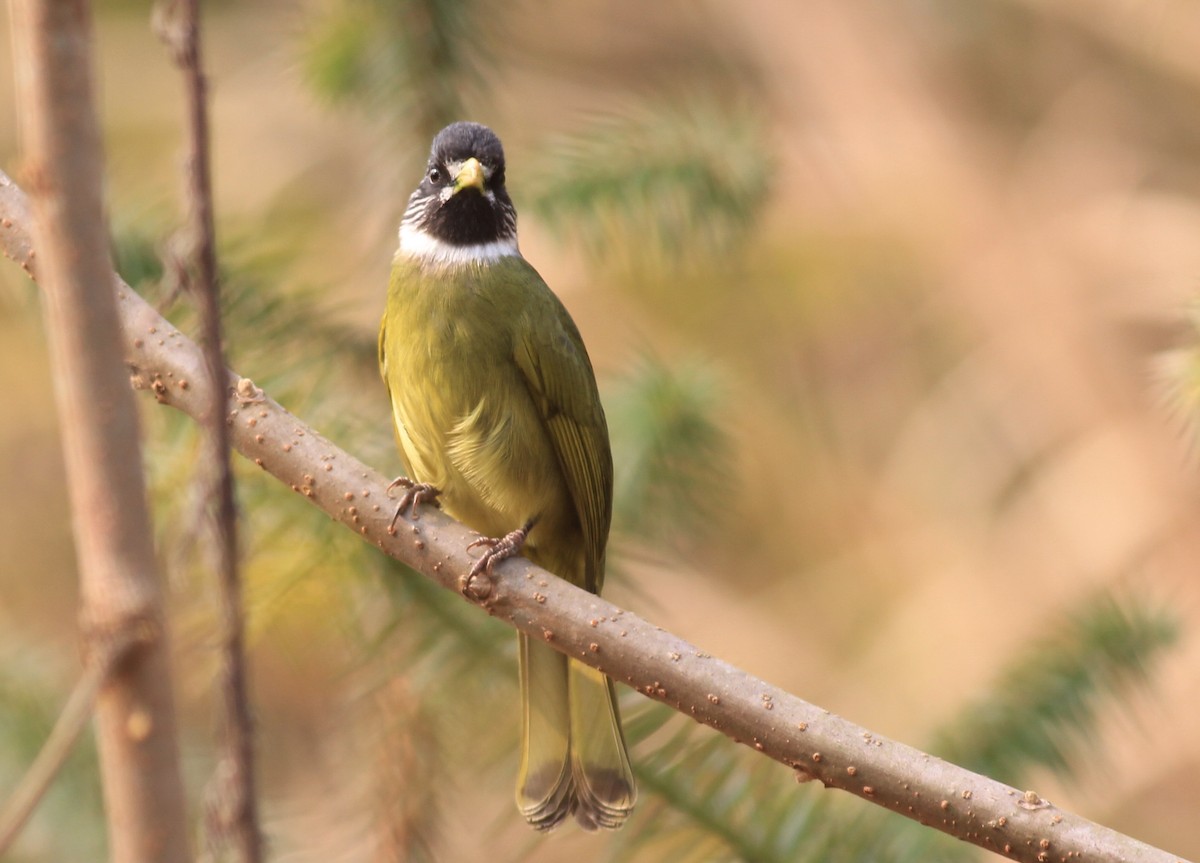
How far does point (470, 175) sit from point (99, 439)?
6.53 feet

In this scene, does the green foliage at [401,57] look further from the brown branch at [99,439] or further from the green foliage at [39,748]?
the brown branch at [99,439]

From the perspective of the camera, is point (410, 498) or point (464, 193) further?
point (464, 193)

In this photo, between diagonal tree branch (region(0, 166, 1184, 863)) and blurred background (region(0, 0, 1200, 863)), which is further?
blurred background (region(0, 0, 1200, 863))

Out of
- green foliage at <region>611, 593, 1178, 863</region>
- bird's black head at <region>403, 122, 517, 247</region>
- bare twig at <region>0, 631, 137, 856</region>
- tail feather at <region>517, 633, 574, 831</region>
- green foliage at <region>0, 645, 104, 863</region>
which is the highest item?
bare twig at <region>0, 631, 137, 856</region>

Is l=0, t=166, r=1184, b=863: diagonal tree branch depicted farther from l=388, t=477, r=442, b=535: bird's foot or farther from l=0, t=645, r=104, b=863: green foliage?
l=0, t=645, r=104, b=863: green foliage

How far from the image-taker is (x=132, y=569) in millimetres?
964

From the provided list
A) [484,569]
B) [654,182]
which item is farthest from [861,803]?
[654,182]

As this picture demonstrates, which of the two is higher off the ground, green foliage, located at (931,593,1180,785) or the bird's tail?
green foliage, located at (931,593,1180,785)

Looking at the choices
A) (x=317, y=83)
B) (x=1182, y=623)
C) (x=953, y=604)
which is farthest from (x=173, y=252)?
(x=953, y=604)

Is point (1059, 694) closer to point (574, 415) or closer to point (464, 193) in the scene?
point (574, 415)

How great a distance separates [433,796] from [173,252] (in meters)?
1.72

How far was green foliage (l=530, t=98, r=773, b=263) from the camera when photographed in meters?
2.93

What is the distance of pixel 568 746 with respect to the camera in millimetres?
2639

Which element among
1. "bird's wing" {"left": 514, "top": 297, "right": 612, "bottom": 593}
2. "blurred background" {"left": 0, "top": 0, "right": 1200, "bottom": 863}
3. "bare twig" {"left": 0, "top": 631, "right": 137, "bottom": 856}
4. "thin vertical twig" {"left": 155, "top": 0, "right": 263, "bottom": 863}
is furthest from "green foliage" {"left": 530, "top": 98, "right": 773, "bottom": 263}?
"bare twig" {"left": 0, "top": 631, "right": 137, "bottom": 856}
